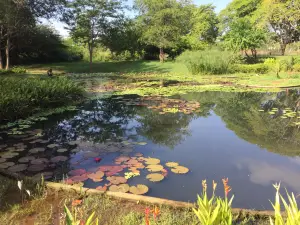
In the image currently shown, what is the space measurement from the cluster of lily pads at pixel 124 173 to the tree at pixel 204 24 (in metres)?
34.9

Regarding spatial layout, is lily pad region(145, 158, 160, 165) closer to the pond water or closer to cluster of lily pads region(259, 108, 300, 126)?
the pond water

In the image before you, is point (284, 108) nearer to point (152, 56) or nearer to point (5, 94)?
point (5, 94)

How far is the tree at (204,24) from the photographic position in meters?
41.0

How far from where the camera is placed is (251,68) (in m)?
19.8

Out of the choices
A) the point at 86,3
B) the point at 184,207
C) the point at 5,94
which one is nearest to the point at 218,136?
the point at 184,207

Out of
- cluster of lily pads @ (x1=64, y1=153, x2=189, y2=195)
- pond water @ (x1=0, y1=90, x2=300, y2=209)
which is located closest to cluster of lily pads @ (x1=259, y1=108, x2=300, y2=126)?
pond water @ (x1=0, y1=90, x2=300, y2=209)

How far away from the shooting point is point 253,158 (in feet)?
14.9

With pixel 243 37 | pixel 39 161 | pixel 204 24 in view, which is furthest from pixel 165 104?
pixel 204 24

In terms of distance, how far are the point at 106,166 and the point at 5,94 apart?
440cm

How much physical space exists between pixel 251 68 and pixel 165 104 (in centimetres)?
1292

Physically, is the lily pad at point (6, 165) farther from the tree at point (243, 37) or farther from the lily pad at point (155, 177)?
the tree at point (243, 37)

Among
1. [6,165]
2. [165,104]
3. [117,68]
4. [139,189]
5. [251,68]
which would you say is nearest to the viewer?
[139,189]

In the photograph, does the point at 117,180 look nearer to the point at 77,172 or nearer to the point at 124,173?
the point at 124,173

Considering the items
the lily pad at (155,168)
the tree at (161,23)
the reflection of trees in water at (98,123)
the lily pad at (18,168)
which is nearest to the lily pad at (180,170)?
the lily pad at (155,168)
